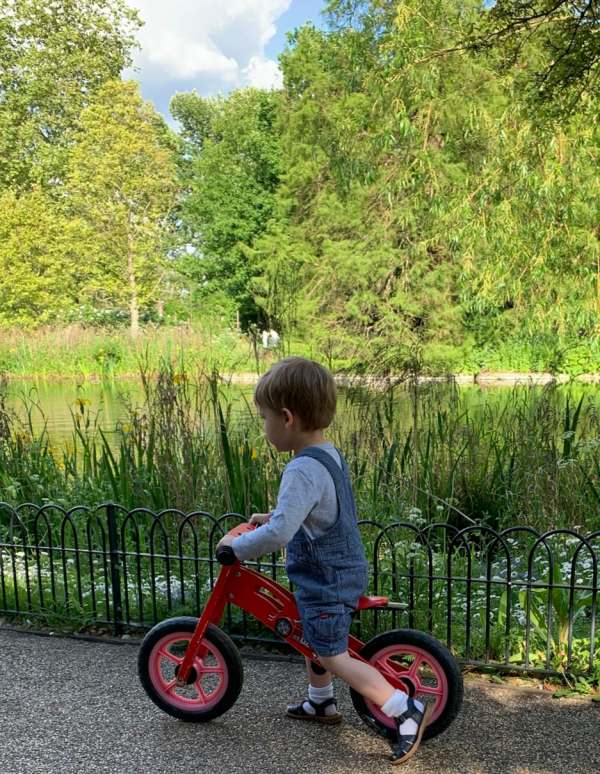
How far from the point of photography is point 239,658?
9.08 feet

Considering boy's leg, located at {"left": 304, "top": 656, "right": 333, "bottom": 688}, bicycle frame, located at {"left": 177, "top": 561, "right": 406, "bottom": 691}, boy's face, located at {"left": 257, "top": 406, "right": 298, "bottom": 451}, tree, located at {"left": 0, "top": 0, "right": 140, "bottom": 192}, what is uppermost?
tree, located at {"left": 0, "top": 0, "right": 140, "bottom": 192}

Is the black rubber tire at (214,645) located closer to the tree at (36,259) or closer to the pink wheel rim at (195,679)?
the pink wheel rim at (195,679)

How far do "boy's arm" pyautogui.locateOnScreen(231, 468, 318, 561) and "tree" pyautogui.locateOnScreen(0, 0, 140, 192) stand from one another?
34.8m

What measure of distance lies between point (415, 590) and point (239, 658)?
4.35ft

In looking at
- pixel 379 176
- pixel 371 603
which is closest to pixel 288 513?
pixel 371 603

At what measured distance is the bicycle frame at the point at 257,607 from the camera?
8.77 ft

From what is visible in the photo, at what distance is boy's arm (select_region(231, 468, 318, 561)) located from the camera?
7.68 feet

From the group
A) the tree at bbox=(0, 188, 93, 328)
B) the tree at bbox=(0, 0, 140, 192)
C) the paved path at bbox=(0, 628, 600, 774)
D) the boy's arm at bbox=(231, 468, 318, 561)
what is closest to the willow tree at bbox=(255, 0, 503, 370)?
the paved path at bbox=(0, 628, 600, 774)

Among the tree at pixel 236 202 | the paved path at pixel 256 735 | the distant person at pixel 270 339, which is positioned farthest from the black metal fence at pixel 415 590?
the tree at pixel 236 202

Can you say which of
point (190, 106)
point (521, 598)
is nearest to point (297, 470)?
point (521, 598)

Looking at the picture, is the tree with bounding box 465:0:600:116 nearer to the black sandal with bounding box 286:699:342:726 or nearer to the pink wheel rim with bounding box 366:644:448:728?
the pink wheel rim with bounding box 366:644:448:728

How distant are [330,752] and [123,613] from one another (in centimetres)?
163

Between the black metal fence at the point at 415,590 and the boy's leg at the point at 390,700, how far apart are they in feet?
2.41

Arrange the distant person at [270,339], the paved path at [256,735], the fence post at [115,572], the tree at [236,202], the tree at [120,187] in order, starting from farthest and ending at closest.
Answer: the tree at [236,202] → the tree at [120,187] → the distant person at [270,339] → the fence post at [115,572] → the paved path at [256,735]
